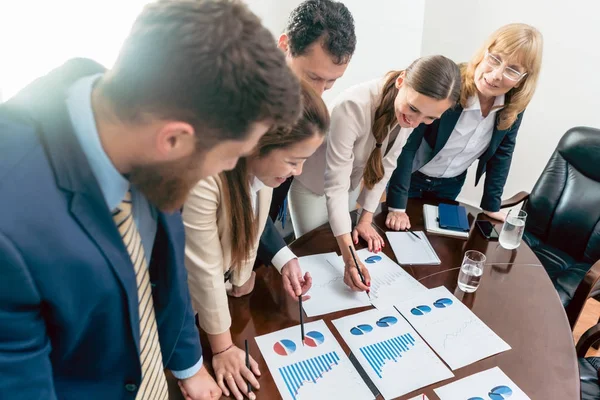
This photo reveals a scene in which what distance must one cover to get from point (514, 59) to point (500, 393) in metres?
1.22

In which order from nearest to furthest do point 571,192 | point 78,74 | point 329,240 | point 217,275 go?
point 78,74, point 217,275, point 329,240, point 571,192

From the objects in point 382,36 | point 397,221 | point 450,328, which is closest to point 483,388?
point 450,328

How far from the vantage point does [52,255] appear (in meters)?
0.48

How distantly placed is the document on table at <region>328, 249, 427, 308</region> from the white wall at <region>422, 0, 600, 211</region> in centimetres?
199

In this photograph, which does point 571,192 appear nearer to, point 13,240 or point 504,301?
point 504,301

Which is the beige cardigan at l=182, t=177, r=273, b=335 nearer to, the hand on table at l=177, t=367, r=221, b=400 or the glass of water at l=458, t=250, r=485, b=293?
the hand on table at l=177, t=367, r=221, b=400

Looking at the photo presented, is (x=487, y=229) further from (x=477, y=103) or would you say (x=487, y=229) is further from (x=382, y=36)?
(x=382, y=36)

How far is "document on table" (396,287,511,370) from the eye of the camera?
40.2 inches

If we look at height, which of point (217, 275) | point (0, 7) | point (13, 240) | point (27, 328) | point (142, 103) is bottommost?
point (217, 275)

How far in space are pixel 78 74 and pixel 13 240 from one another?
259mm

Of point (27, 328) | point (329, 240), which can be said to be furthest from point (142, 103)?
point (329, 240)

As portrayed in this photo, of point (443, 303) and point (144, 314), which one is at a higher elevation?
point (144, 314)

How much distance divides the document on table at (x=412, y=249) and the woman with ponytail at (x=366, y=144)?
75mm

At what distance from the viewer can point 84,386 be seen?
2.23 ft
